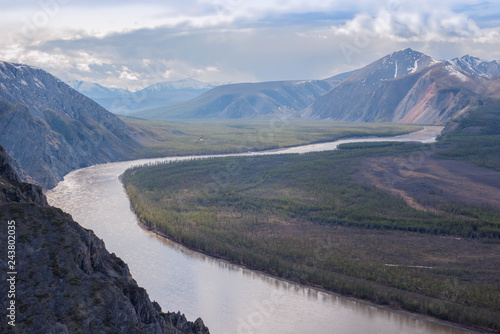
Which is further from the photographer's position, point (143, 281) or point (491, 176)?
point (491, 176)

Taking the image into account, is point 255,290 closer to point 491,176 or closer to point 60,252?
point 60,252

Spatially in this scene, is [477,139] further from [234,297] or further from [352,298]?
[234,297]

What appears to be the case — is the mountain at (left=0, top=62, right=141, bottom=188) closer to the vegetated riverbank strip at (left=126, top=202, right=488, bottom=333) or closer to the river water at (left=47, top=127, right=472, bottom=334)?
the river water at (left=47, top=127, right=472, bottom=334)

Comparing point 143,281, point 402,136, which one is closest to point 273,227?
point 143,281

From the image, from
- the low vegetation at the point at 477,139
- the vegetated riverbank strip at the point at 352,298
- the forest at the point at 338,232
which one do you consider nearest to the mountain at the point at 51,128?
the forest at the point at 338,232

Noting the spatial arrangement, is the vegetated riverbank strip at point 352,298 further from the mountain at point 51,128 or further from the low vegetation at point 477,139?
the low vegetation at point 477,139

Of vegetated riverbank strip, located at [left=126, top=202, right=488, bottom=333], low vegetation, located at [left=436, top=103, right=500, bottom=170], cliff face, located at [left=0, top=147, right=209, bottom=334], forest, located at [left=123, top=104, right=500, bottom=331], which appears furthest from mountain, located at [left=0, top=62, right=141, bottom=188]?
low vegetation, located at [left=436, top=103, right=500, bottom=170]
